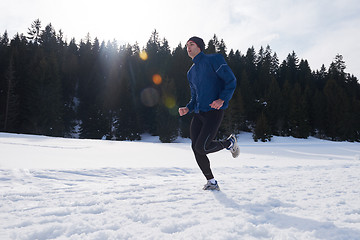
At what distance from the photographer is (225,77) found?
2.96 metres

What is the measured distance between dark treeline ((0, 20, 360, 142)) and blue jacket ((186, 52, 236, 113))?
29885 mm

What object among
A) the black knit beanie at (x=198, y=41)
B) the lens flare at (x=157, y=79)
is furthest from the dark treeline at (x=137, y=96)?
the black knit beanie at (x=198, y=41)

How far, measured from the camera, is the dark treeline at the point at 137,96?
109ft

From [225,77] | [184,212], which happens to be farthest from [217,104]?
[184,212]

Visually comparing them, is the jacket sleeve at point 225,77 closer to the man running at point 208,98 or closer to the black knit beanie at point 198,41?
the man running at point 208,98

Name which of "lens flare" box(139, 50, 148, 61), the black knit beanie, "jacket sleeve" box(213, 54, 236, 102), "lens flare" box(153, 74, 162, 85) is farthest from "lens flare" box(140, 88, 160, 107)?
"jacket sleeve" box(213, 54, 236, 102)

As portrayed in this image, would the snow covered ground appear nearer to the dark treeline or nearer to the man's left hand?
the man's left hand

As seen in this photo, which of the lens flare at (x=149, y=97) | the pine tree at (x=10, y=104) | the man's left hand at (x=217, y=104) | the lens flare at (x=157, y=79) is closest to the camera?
the man's left hand at (x=217, y=104)

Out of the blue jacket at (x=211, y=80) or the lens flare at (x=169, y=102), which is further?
the lens flare at (x=169, y=102)

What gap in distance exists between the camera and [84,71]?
51.1 metres

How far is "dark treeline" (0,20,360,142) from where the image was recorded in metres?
33.2

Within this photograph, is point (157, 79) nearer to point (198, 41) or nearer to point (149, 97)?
point (149, 97)

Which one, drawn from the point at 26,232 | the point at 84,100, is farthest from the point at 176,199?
the point at 84,100

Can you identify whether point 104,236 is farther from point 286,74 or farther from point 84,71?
point 286,74
